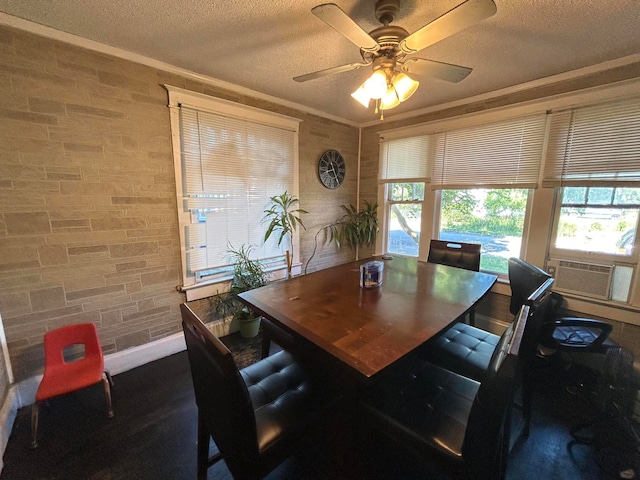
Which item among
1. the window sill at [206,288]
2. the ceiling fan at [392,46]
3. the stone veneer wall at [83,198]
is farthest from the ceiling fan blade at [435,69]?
the window sill at [206,288]

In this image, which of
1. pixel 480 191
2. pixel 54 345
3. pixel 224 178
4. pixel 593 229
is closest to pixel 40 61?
pixel 224 178

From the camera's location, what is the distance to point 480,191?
2.82m

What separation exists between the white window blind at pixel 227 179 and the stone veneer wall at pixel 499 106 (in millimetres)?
1193

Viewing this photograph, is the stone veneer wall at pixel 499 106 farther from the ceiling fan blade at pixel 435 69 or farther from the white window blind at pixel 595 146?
the ceiling fan blade at pixel 435 69

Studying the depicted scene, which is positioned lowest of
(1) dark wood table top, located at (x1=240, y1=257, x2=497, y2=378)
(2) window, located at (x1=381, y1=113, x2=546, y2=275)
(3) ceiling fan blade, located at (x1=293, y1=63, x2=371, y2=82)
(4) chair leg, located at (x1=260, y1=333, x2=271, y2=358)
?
(4) chair leg, located at (x1=260, y1=333, x2=271, y2=358)

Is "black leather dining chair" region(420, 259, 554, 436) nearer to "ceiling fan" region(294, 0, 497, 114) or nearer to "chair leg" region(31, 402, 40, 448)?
"ceiling fan" region(294, 0, 497, 114)

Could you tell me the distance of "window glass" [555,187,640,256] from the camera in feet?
6.82

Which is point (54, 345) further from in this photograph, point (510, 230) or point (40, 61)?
point (510, 230)

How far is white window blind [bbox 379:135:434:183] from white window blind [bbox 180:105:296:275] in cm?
126

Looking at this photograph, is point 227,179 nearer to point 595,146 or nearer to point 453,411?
point 453,411

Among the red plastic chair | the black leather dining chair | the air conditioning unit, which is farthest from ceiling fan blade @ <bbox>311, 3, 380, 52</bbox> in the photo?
the air conditioning unit

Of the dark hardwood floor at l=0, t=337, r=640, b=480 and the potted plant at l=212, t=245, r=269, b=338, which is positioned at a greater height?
the potted plant at l=212, t=245, r=269, b=338

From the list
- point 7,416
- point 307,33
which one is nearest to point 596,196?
point 307,33

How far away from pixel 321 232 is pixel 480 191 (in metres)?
1.86
